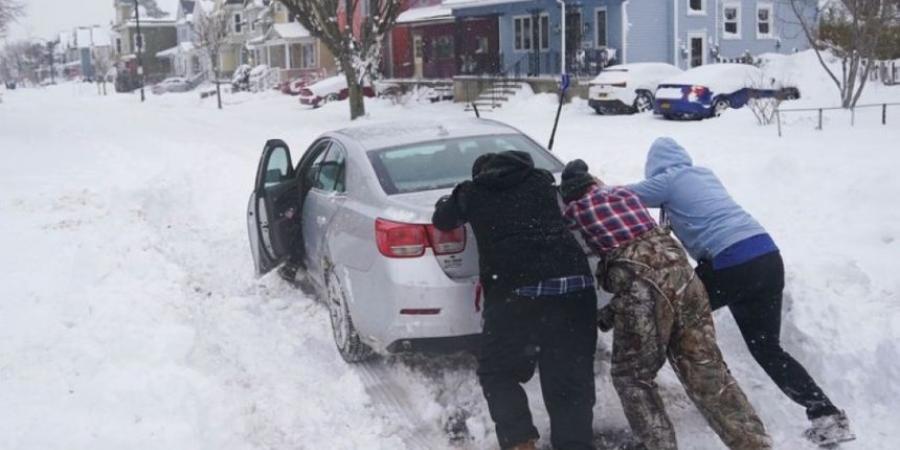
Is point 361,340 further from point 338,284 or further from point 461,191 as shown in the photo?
point 461,191

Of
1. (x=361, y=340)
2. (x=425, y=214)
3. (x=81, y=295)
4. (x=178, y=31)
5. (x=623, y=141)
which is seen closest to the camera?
(x=425, y=214)

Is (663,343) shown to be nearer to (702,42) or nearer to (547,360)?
(547,360)

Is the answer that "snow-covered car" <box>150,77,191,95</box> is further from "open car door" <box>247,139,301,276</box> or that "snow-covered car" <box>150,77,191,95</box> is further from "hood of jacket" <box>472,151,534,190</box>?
"hood of jacket" <box>472,151,534,190</box>

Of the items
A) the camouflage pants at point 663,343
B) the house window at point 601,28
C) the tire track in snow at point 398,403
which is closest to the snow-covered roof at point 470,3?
the house window at point 601,28

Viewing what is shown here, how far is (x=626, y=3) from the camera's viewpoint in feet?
106

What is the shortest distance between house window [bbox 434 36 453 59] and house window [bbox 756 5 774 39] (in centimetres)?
1245

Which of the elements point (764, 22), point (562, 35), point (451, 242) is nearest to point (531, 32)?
point (562, 35)

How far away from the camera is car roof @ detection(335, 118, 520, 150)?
21.0 ft

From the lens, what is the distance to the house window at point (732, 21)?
3556 cm

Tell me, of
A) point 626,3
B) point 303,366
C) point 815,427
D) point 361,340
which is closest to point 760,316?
point 815,427

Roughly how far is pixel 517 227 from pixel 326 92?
36.3 meters

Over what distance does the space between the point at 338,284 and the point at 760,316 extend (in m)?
2.67

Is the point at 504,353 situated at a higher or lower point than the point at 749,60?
lower

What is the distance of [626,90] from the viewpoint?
2564cm
